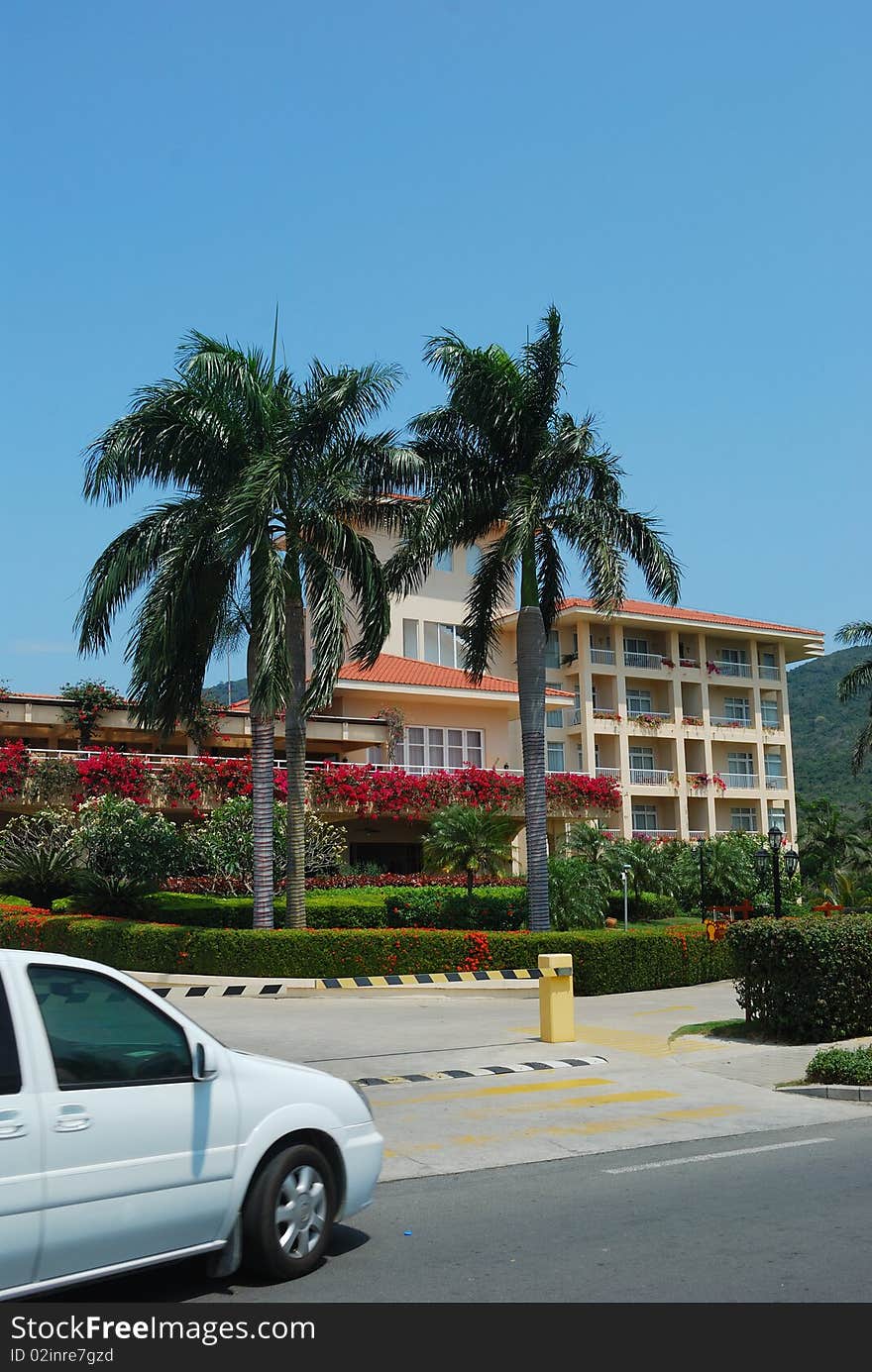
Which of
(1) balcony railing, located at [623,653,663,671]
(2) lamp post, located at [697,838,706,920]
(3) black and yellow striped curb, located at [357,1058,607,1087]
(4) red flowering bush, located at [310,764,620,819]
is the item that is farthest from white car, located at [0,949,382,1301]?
(1) balcony railing, located at [623,653,663,671]

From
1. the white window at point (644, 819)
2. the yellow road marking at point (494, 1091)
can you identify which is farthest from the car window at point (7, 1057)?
the white window at point (644, 819)

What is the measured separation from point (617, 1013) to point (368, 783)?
17.9 metres

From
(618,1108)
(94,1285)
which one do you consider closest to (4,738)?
(618,1108)

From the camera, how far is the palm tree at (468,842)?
2725 centimetres

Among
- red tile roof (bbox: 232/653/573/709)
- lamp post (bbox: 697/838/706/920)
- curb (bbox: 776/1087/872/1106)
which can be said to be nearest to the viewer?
curb (bbox: 776/1087/872/1106)

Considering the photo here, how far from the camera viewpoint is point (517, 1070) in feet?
46.0

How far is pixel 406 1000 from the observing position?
21906mm

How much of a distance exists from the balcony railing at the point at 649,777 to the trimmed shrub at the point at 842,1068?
143ft

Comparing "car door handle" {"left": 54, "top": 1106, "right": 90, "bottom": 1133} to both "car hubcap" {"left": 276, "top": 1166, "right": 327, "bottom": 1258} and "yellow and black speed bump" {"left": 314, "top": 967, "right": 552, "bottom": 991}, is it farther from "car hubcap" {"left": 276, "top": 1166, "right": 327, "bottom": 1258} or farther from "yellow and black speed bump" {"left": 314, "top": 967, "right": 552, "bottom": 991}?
"yellow and black speed bump" {"left": 314, "top": 967, "right": 552, "bottom": 991}

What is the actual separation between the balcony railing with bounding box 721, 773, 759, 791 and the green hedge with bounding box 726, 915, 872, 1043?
44.8 metres

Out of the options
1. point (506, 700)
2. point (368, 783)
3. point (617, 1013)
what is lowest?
point (617, 1013)

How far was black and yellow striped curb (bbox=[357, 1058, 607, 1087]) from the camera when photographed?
13227 mm

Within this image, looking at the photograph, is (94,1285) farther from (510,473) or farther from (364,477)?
(510,473)

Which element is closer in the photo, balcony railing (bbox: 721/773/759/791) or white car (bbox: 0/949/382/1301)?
white car (bbox: 0/949/382/1301)
